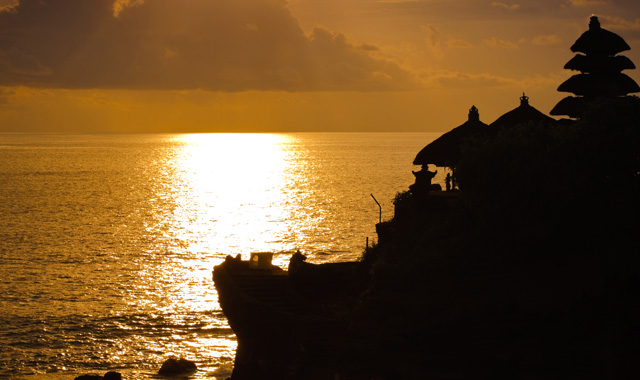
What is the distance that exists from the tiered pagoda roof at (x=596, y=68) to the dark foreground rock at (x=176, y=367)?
26.5m

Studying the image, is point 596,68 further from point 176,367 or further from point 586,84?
point 176,367

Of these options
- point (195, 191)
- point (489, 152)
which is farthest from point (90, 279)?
point (195, 191)

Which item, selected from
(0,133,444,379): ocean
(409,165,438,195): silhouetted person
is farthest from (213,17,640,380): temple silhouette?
(0,133,444,379): ocean

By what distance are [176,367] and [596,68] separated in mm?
29674

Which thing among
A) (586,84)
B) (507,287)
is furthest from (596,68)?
(507,287)

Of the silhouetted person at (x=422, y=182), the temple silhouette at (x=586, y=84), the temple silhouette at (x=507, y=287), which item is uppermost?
the temple silhouette at (x=586, y=84)

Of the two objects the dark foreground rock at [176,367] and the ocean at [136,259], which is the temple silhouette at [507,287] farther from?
the ocean at [136,259]

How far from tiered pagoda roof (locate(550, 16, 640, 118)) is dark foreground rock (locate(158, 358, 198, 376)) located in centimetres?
2650

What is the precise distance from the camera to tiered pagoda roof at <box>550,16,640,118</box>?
40.2 meters

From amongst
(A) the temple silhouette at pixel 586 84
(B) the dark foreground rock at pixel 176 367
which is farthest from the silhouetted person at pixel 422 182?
(B) the dark foreground rock at pixel 176 367

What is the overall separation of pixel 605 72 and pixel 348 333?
72.0 feet

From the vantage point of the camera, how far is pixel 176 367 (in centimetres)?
4125

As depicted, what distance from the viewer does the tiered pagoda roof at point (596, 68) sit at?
40250 millimetres

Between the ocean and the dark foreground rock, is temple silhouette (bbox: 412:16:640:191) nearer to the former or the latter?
the dark foreground rock
